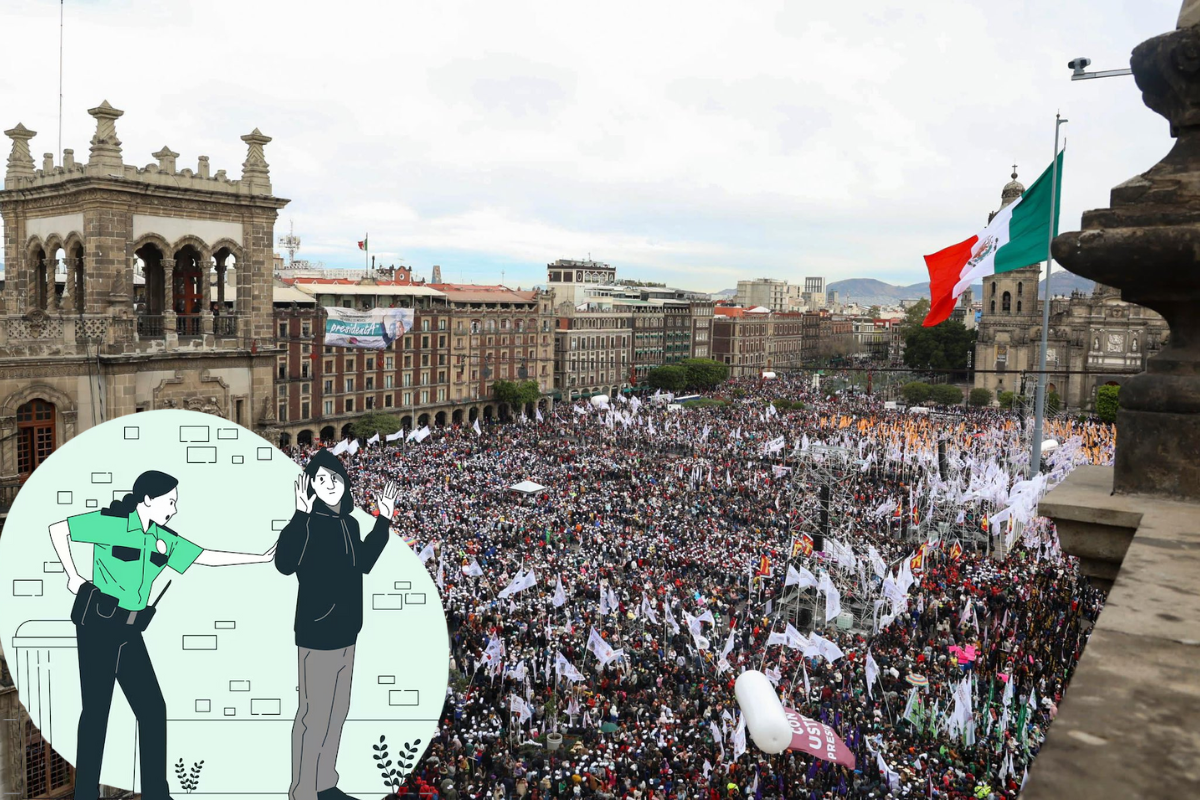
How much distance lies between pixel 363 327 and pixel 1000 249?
79.0ft

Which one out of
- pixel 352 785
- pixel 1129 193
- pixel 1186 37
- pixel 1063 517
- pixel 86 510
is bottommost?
pixel 352 785

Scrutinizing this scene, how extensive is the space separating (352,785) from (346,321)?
24877 millimetres

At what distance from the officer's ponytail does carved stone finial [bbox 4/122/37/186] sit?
8.90 m

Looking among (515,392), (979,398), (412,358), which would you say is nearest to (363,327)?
(412,358)

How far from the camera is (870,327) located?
199m

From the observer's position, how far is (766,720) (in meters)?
13.9

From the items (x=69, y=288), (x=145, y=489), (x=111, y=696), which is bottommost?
(x=111, y=696)

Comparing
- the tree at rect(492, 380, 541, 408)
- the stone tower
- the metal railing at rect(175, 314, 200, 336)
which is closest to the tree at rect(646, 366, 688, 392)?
the tree at rect(492, 380, 541, 408)

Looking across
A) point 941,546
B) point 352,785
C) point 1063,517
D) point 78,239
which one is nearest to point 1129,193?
point 1063,517

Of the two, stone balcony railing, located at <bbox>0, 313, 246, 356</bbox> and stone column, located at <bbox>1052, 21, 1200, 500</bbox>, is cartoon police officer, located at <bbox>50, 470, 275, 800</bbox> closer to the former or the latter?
stone balcony railing, located at <bbox>0, 313, 246, 356</bbox>

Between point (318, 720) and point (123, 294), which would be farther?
point (123, 294)

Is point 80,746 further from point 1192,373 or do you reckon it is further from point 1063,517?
point 1192,373

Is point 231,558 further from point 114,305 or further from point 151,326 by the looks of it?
point 151,326

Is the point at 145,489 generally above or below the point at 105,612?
above
